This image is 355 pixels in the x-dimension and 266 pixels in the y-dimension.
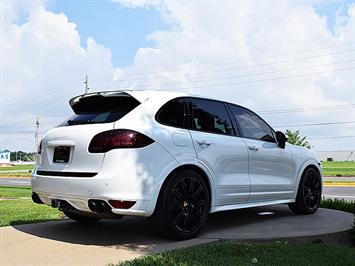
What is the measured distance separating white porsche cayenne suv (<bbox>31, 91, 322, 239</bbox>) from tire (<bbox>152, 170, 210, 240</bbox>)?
0.04 ft

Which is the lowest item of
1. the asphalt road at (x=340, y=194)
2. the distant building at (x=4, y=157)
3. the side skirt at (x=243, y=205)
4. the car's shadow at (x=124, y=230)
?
the distant building at (x=4, y=157)

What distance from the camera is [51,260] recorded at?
4336mm

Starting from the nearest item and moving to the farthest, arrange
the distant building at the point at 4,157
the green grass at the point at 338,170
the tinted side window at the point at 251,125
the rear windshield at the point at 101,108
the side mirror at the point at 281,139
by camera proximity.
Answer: the rear windshield at the point at 101,108 < the tinted side window at the point at 251,125 < the side mirror at the point at 281,139 < the green grass at the point at 338,170 < the distant building at the point at 4,157

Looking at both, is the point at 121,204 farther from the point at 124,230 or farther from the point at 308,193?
the point at 308,193

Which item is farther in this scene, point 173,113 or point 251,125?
point 251,125

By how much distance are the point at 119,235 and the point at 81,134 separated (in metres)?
1.39

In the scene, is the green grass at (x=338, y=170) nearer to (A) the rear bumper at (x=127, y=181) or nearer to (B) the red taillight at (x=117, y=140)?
(A) the rear bumper at (x=127, y=181)

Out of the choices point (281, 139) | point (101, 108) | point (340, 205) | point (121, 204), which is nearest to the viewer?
point (121, 204)

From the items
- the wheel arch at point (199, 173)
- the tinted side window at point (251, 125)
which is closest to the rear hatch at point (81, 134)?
the wheel arch at point (199, 173)

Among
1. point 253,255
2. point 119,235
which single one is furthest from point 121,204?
point 253,255

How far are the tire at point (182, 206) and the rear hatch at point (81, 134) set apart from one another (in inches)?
31.4

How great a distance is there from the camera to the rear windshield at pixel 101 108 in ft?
16.4

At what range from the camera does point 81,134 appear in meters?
4.88

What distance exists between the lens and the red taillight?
4648mm
